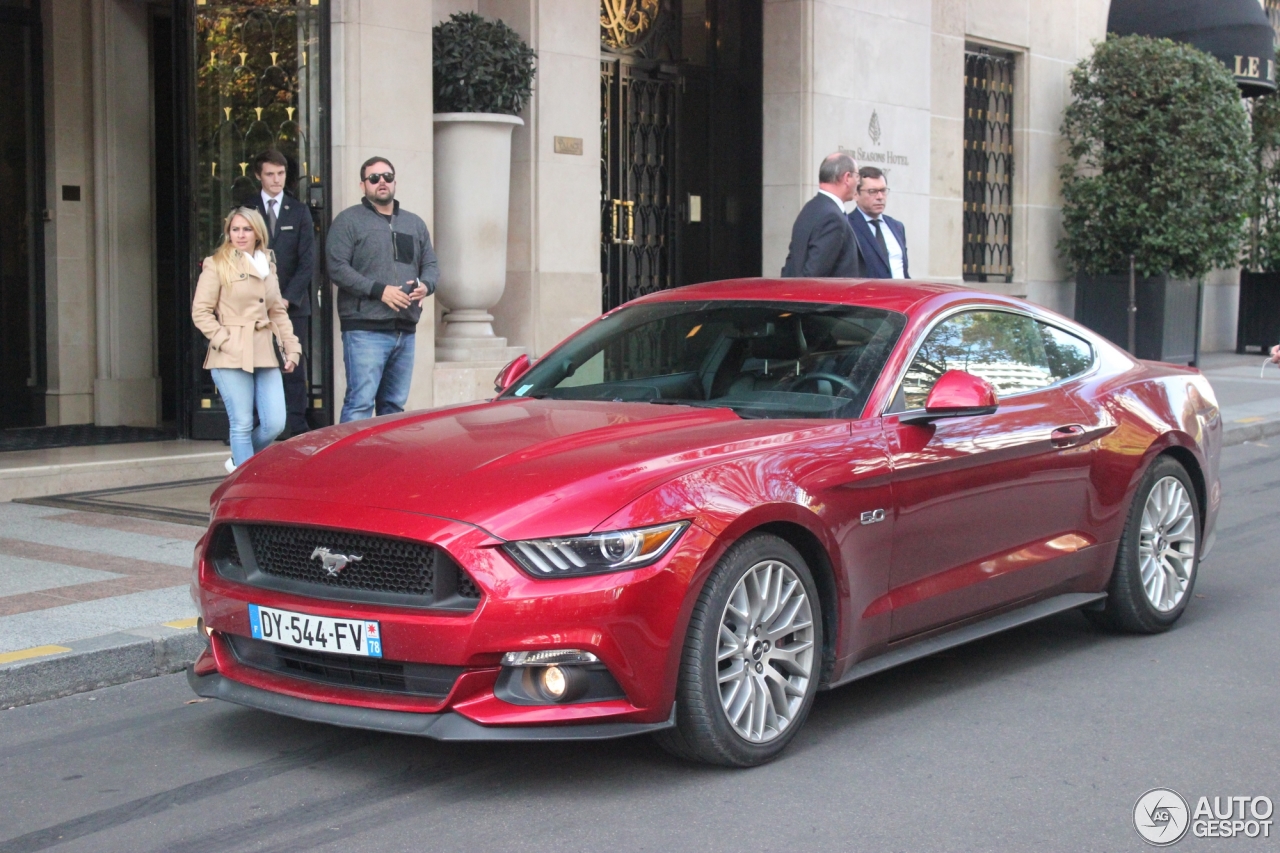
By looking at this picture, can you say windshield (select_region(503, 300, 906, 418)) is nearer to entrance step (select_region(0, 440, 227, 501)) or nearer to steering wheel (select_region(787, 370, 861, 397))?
steering wheel (select_region(787, 370, 861, 397))

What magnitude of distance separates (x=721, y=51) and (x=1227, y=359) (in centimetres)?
1075

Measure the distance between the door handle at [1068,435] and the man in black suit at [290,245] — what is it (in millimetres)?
5724

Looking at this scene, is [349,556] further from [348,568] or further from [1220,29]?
[1220,29]

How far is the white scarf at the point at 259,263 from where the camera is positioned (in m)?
8.95

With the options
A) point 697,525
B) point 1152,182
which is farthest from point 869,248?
point 1152,182

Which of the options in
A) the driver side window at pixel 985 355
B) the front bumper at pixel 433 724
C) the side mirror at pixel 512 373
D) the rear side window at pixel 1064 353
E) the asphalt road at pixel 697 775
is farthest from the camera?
the rear side window at pixel 1064 353

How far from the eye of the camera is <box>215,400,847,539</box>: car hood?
4344 millimetres

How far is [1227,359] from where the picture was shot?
22891mm

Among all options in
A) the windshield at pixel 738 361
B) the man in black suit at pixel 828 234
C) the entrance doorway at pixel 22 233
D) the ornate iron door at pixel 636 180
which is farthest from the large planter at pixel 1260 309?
the windshield at pixel 738 361

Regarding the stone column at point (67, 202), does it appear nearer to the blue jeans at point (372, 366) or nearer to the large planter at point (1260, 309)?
the blue jeans at point (372, 366)

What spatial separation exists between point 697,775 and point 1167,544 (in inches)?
116

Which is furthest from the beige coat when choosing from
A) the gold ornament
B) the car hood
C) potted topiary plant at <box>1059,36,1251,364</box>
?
potted topiary plant at <box>1059,36,1251,364</box>

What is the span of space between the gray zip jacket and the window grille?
10475mm

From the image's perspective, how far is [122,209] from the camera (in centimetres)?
1258
